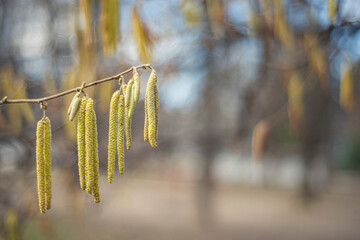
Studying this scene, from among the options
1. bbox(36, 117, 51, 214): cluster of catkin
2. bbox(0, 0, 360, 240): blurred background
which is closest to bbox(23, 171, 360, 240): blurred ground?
bbox(0, 0, 360, 240): blurred background

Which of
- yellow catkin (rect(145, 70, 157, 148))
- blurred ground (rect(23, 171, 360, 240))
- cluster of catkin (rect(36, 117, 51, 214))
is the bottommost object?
→ blurred ground (rect(23, 171, 360, 240))

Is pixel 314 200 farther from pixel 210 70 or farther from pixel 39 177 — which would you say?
pixel 39 177

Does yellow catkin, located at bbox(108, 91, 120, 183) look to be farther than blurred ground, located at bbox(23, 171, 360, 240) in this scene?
No

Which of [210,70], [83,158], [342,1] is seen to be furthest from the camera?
[210,70]

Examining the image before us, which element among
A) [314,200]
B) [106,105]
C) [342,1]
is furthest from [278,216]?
[342,1]

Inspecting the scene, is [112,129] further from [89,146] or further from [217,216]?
[217,216]

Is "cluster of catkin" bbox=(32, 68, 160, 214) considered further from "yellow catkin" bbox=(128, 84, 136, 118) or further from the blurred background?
the blurred background

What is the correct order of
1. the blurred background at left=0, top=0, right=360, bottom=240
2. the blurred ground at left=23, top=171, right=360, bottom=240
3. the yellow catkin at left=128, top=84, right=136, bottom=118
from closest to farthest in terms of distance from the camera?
the yellow catkin at left=128, top=84, right=136, bottom=118 → the blurred background at left=0, top=0, right=360, bottom=240 → the blurred ground at left=23, top=171, right=360, bottom=240
